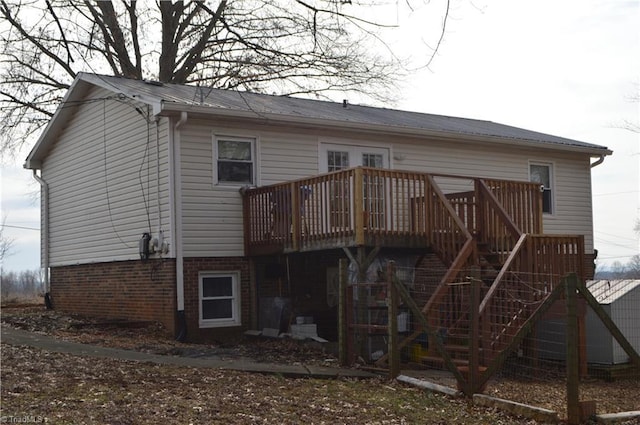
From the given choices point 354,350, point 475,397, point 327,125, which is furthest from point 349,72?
point 475,397

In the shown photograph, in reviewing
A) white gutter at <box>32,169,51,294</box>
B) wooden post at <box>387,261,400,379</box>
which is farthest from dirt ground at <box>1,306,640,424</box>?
white gutter at <box>32,169,51,294</box>

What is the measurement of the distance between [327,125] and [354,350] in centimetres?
597

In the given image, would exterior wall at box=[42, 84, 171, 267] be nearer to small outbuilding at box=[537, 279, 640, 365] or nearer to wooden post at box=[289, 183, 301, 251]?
wooden post at box=[289, 183, 301, 251]

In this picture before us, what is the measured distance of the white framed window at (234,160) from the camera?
16359mm

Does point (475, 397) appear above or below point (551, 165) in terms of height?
below

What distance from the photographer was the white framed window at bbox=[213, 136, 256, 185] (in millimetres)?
16359

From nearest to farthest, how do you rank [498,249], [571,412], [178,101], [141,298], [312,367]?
1. [571,412]
2. [312,367]
3. [498,249]
4. [178,101]
5. [141,298]

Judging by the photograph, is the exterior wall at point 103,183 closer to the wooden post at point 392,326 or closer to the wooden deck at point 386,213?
the wooden deck at point 386,213

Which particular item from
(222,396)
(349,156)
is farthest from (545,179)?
(222,396)

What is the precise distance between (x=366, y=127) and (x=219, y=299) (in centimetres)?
467

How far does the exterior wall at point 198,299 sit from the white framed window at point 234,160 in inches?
61.9

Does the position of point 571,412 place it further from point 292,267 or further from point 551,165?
point 551,165

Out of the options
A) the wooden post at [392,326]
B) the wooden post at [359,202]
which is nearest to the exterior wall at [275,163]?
the wooden post at [359,202]

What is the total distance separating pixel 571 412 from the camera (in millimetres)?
8781
